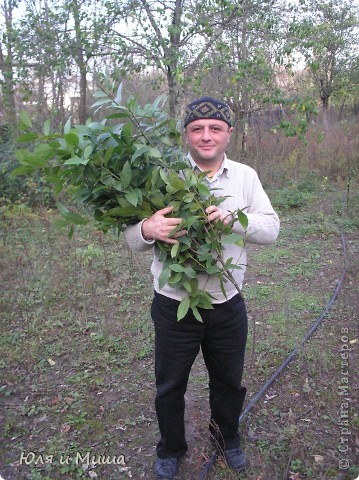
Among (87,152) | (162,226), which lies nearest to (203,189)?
(162,226)

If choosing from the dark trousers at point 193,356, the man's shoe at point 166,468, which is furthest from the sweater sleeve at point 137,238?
the man's shoe at point 166,468

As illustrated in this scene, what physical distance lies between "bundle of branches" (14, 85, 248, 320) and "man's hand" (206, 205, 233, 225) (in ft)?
0.07

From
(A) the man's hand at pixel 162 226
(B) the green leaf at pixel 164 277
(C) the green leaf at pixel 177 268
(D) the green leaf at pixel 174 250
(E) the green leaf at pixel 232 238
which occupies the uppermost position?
(A) the man's hand at pixel 162 226

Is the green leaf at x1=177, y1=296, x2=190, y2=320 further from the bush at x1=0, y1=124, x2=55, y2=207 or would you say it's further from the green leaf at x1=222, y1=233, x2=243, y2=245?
the bush at x1=0, y1=124, x2=55, y2=207

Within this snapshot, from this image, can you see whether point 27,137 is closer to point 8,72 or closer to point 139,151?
point 139,151

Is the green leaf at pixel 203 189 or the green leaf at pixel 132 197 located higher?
the green leaf at pixel 203 189

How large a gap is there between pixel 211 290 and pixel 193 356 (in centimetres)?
38

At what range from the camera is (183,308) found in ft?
6.20

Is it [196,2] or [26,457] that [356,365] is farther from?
[196,2]

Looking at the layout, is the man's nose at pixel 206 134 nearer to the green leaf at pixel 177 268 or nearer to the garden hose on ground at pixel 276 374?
the green leaf at pixel 177 268

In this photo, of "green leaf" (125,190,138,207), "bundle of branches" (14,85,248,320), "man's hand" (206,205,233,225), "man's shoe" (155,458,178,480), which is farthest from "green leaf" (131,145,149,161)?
"man's shoe" (155,458,178,480)

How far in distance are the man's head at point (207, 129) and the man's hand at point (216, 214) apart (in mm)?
297

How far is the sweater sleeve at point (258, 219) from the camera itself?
1975 millimetres

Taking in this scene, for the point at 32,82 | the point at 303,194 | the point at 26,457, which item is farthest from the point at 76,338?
the point at 303,194
